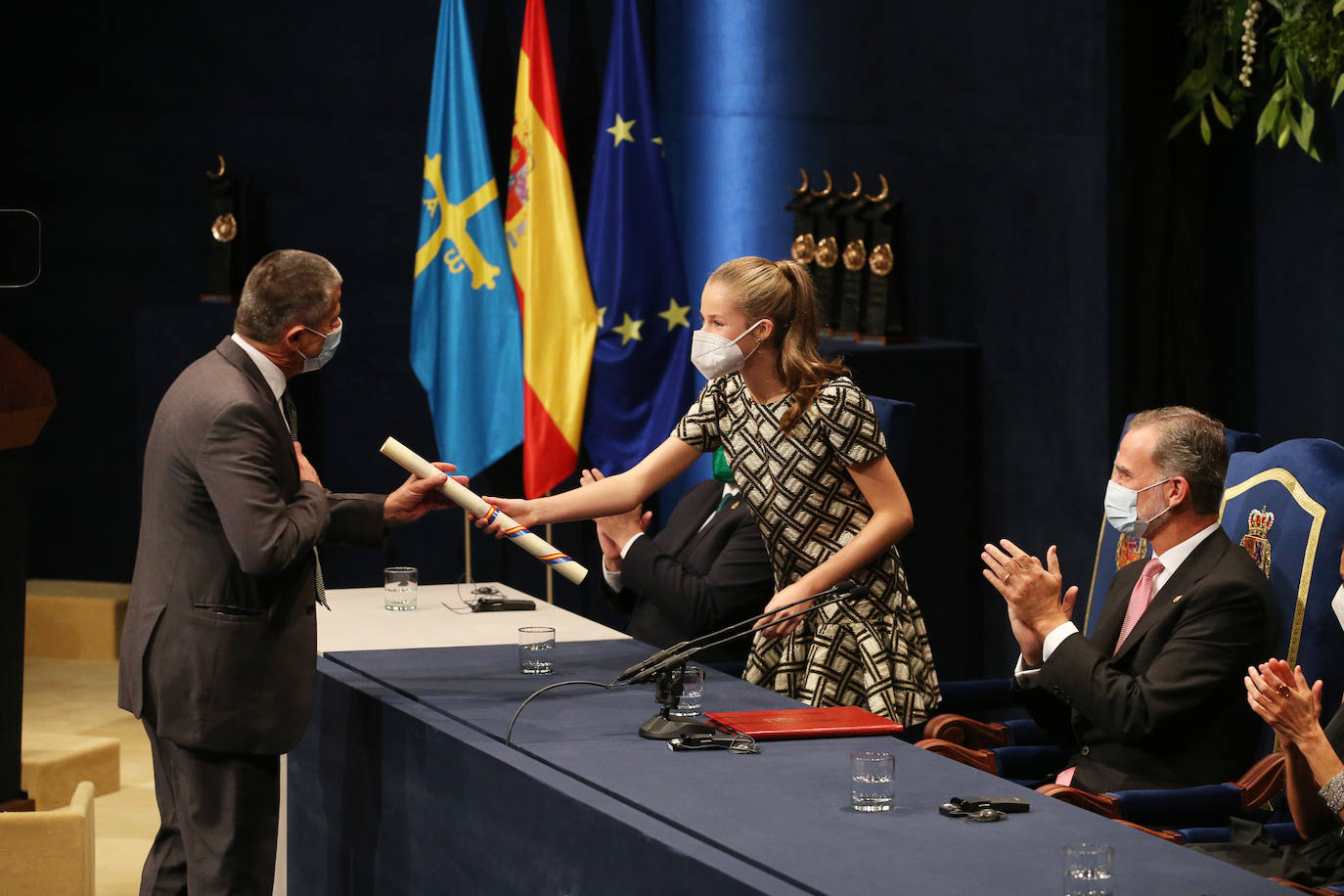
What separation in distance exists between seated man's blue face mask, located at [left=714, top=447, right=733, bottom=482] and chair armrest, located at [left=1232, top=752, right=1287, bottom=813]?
1351mm

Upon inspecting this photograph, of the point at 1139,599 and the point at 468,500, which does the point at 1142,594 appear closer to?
the point at 1139,599

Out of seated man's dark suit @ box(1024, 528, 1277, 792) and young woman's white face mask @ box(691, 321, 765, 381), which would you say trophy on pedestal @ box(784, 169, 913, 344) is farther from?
seated man's dark suit @ box(1024, 528, 1277, 792)

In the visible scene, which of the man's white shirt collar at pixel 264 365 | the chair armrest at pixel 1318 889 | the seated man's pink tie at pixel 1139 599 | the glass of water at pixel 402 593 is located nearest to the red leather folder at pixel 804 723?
the seated man's pink tie at pixel 1139 599

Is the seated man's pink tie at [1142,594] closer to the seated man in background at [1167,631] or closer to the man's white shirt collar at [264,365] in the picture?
the seated man in background at [1167,631]

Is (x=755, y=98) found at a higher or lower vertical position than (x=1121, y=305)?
higher

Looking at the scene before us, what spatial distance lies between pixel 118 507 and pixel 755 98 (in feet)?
10.3

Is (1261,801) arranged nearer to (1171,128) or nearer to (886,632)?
(886,632)

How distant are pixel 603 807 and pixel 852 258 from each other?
3300 mm

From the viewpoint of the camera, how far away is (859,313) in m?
5.58

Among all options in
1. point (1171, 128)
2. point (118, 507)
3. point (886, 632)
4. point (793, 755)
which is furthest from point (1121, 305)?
point (118, 507)

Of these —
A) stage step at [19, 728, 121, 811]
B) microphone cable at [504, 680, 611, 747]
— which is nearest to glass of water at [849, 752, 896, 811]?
microphone cable at [504, 680, 611, 747]

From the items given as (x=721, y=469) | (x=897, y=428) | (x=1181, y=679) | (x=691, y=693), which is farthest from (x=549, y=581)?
(x=1181, y=679)

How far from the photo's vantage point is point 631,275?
6.48 meters

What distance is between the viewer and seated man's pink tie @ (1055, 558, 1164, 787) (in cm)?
330
